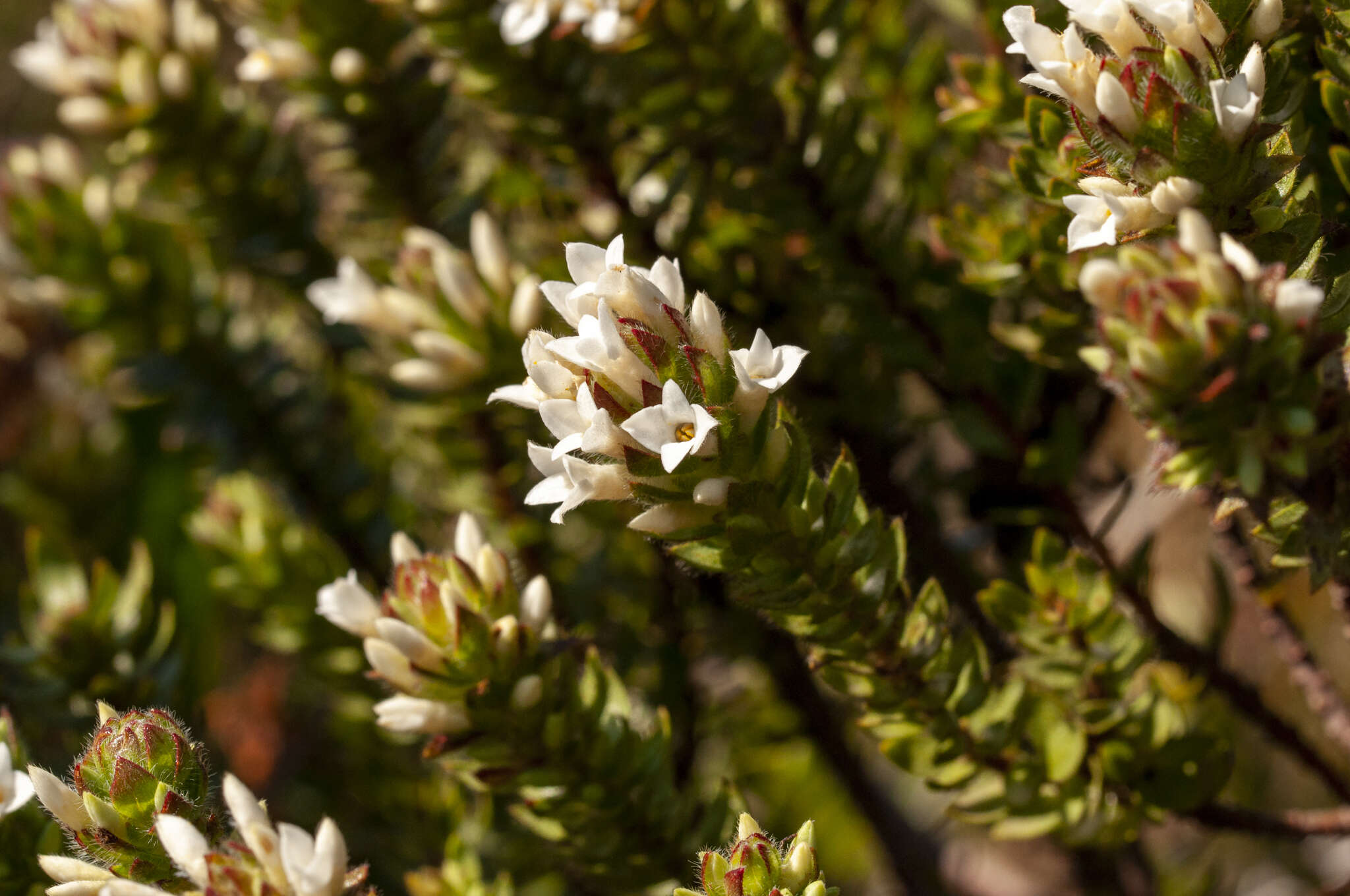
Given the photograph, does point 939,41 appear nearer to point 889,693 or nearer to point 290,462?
point 889,693

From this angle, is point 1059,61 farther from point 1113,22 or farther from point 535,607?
point 535,607

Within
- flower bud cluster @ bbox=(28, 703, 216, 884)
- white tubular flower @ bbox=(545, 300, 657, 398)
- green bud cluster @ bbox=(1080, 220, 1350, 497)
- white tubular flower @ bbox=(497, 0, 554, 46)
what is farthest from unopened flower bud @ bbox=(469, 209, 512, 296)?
green bud cluster @ bbox=(1080, 220, 1350, 497)

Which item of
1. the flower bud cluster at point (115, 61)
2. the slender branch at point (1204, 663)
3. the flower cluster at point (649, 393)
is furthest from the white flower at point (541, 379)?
the flower bud cluster at point (115, 61)

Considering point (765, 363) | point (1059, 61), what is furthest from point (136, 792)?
point (1059, 61)

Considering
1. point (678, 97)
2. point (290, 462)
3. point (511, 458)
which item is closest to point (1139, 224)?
point (678, 97)

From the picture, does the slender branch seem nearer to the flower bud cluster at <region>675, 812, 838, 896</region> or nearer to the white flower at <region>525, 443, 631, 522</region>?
the flower bud cluster at <region>675, 812, 838, 896</region>

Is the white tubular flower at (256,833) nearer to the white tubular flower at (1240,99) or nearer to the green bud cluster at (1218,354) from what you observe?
the green bud cluster at (1218,354)
